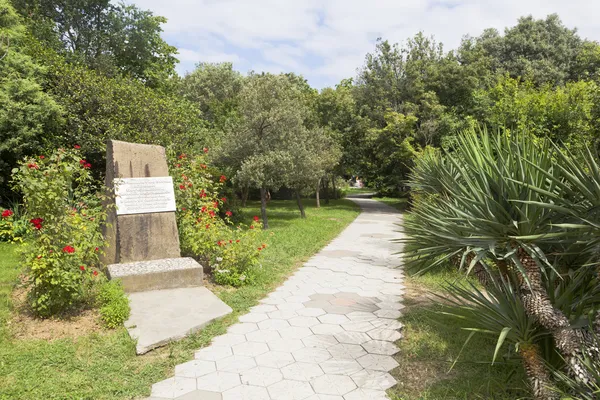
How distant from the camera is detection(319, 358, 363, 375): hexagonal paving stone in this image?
3.62 meters

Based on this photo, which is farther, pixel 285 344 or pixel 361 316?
pixel 361 316

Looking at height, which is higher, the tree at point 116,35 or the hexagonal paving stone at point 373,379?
the tree at point 116,35

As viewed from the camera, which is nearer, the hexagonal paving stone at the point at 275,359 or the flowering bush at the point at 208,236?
the hexagonal paving stone at the point at 275,359

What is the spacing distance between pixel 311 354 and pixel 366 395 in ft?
2.87

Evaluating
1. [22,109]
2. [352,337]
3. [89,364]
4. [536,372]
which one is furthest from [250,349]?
[22,109]

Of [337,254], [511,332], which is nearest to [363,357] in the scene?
[511,332]

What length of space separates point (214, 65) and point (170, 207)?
3165 centimetres

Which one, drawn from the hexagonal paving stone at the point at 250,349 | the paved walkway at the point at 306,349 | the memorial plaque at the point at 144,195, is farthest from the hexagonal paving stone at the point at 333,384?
the memorial plaque at the point at 144,195

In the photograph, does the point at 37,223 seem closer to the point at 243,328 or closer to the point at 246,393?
the point at 243,328

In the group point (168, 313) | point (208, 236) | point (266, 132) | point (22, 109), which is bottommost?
point (168, 313)

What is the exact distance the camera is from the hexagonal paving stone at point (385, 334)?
14.4 ft

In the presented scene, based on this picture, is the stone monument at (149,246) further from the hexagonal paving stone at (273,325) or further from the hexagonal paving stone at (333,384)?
the hexagonal paving stone at (333,384)

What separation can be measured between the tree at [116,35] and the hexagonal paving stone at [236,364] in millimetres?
18973

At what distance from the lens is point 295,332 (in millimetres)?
4562
